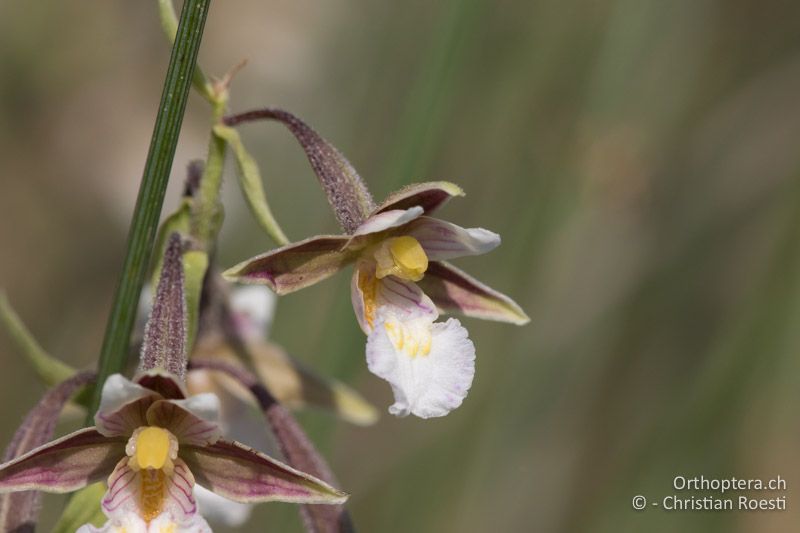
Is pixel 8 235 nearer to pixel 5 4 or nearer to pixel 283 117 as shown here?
pixel 5 4

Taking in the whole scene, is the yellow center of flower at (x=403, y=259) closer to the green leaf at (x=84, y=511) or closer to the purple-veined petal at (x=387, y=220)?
the purple-veined petal at (x=387, y=220)

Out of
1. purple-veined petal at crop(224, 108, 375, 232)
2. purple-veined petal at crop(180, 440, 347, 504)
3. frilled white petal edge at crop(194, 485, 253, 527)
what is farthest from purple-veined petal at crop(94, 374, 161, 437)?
frilled white petal edge at crop(194, 485, 253, 527)

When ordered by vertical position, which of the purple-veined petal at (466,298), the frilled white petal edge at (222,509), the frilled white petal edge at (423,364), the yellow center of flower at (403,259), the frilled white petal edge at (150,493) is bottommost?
the frilled white petal edge at (222,509)

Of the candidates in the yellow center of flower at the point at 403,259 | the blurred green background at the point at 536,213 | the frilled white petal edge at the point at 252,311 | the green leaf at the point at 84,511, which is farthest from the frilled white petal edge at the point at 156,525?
the blurred green background at the point at 536,213

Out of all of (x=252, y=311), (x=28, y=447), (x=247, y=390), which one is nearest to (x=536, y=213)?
(x=252, y=311)

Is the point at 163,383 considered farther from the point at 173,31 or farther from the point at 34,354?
the point at 173,31

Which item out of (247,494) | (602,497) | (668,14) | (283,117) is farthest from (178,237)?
(668,14)

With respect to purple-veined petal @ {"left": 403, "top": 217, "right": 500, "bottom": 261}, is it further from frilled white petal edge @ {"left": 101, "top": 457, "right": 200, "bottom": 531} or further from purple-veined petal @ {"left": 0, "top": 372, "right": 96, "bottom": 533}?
purple-veined petal @ {"left": 0, "top": 372, "right": 96, "bottom": 533}

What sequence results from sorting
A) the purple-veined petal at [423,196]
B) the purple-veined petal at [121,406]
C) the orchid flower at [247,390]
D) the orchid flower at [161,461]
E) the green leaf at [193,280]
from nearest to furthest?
1. the purple-veined petal at [121,406]
2. the orchid flower at [161,461]
3. the purple-veined petal at [423,196]
4. the green leaf at [193,280]
5. the orchid flower at [247,390]
